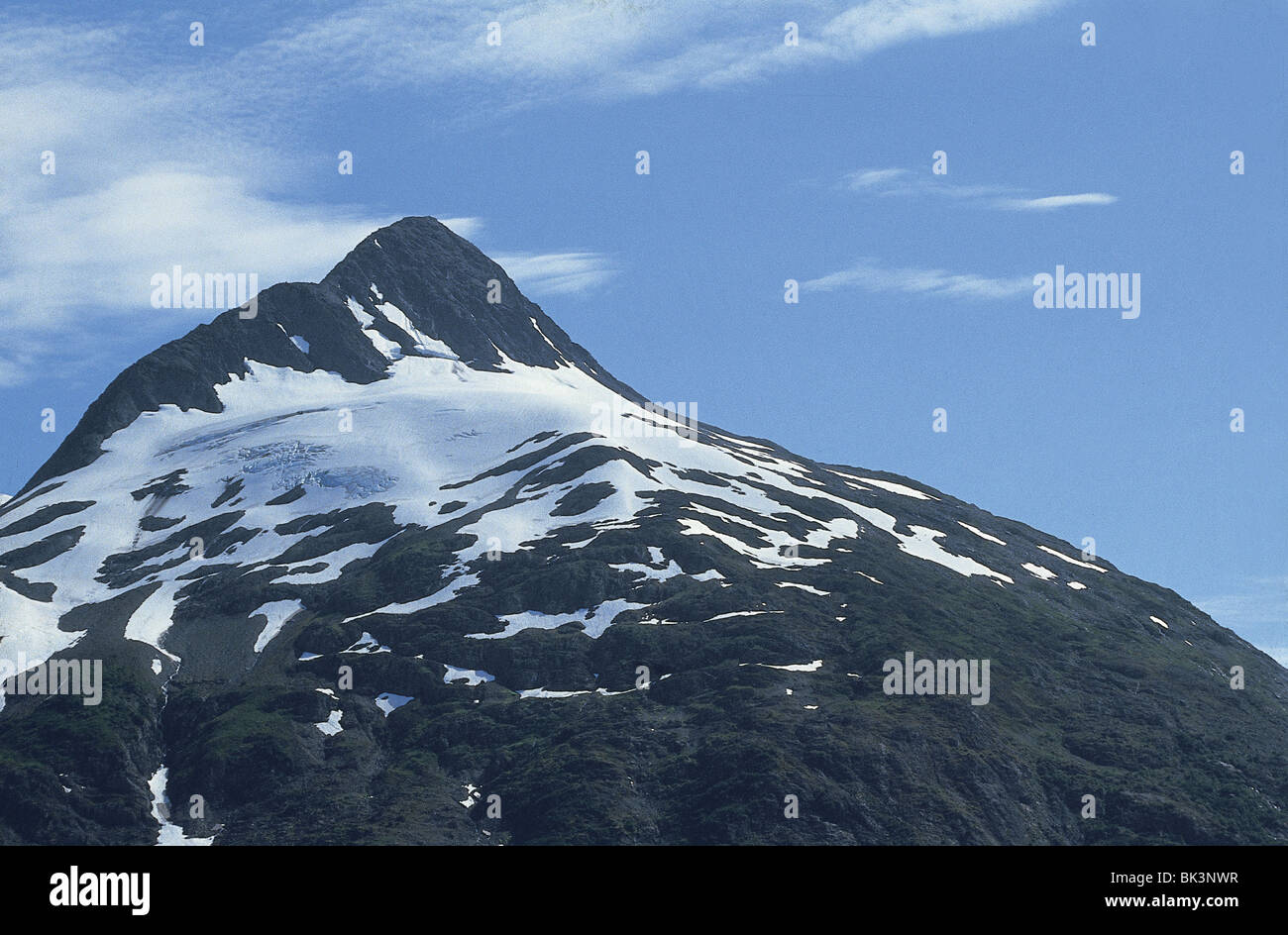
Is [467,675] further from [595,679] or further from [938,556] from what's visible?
[938,556]

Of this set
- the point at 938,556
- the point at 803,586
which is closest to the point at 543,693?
the point at 803,586

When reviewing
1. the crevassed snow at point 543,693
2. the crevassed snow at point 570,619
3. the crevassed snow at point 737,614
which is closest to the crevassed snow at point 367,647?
the crevassed snow at point 570,619

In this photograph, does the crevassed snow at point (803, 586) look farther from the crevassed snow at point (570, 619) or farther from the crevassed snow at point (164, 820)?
the crevassed snow at point (164, 820)

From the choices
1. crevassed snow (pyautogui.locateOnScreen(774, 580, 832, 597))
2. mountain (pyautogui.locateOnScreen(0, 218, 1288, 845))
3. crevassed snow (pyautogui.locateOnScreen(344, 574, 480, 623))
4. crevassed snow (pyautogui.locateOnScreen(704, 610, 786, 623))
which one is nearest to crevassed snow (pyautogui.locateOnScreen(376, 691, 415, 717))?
mountain (pyautogui.locateOnScreen(0, 218, 1288, 845))
